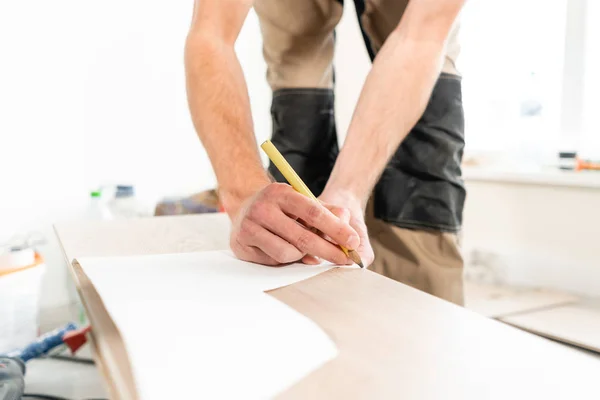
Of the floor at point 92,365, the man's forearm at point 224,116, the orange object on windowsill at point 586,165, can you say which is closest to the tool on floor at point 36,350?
the floor at point 92,365

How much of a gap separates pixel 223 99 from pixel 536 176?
102 cm

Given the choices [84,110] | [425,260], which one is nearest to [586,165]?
[425,260]

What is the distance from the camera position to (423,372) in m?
0.35

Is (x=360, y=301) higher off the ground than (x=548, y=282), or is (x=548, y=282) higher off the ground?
(x=360, y=301)

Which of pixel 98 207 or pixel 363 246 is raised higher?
pixel 363 246

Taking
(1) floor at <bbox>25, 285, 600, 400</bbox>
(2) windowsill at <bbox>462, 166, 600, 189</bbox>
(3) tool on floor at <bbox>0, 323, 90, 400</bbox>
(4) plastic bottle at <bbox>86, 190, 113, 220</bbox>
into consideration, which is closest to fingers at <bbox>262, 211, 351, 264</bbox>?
(3) tool on floor at <bbox>0, 323, 90, 400</bbox>

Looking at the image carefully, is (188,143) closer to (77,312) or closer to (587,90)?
(77,312)

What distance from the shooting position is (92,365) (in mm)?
1384

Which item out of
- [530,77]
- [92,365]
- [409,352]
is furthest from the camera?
[530,77]

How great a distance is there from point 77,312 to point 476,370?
5.28ft

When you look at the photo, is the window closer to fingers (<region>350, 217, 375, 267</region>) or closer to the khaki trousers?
the khaki trousers

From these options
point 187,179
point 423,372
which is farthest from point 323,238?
point 187,179

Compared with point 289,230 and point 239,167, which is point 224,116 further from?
point 289,230

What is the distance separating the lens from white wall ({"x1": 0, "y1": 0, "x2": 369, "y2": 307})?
64.0 inches
